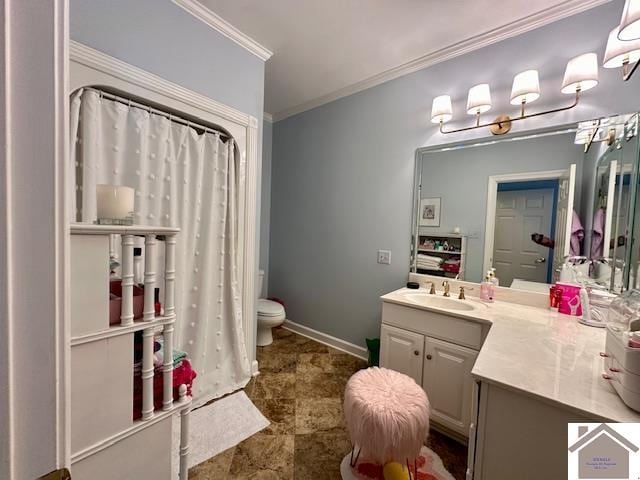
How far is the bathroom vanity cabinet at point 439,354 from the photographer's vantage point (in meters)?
1.45

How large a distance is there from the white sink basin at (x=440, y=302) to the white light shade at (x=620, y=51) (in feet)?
4.59

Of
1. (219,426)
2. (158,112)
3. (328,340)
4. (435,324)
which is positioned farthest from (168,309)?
(328,340)

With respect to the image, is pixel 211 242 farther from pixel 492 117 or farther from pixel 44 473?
pixel 492 117

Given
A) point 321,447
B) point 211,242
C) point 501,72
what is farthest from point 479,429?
point 501,72

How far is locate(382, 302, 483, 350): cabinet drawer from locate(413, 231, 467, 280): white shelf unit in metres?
0.53

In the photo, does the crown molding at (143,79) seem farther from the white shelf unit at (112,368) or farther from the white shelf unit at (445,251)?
the white shelf unit at (445,251)

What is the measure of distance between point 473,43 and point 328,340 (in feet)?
8.78

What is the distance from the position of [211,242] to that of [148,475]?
1.25 m

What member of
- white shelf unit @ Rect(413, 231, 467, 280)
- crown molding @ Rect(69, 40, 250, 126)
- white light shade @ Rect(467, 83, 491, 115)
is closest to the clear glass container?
white shelf unit @ Rect(413, 231, 467, 280)

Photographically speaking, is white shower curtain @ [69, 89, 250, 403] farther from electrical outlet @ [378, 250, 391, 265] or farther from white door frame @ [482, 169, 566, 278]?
white door frame @ [482, 169, 566, 278]

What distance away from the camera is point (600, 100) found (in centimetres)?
146

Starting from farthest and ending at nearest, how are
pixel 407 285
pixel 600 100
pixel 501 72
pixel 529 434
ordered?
1. pixel 407 285
2. pixel 501 72
3. pixel 600 100
4. pixel 529 434

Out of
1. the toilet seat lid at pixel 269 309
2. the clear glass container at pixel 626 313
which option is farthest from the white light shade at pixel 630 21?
the toilet seat lid at pixel 269 309

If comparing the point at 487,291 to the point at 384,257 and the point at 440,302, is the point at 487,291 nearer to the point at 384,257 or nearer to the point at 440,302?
the point at 440,302
